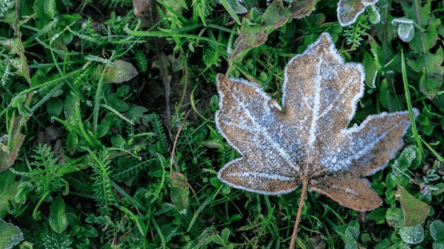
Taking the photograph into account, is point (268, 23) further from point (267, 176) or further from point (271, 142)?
point (267, 176)

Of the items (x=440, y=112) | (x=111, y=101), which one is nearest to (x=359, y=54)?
(x=440, y=112)

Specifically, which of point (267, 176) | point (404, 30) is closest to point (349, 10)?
point (404, 30)

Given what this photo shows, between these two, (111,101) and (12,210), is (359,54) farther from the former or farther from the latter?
(12,210)

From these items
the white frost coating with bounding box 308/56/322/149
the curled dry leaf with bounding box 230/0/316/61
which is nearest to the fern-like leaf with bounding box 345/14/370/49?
the curled dry leaf with bounding box 230/0/316/61

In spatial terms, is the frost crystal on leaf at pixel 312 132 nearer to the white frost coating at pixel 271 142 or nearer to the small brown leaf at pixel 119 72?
the white frost coating at pixel 271 142

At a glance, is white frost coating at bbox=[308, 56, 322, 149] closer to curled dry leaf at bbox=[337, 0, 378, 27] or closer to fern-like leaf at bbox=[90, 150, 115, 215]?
curled dry leaf at bbox=[337, 0, 378, 27]

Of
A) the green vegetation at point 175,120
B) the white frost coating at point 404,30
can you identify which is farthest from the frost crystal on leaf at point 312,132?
the white frost coating at point 404,30
